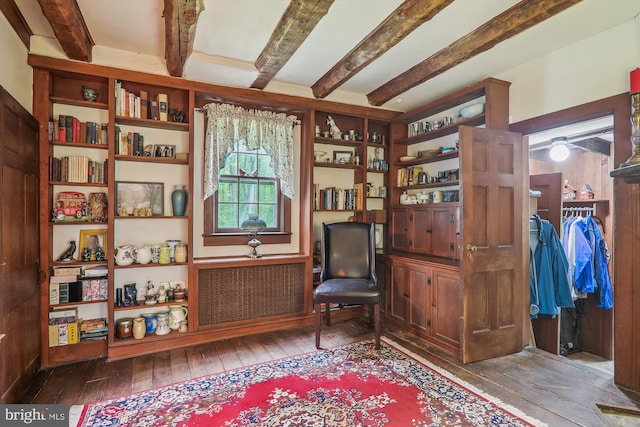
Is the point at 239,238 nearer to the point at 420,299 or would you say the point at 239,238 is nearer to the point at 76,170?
A: the point at 76,170

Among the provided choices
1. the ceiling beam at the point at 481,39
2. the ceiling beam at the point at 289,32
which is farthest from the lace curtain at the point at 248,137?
the ceiling beam at the point at 481,39

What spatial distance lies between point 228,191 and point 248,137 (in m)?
0.63

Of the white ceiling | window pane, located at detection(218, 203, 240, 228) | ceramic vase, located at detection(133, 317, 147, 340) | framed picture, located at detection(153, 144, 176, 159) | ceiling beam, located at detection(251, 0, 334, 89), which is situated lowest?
ceramic vase, located at detection(133, 317, 147, 340)

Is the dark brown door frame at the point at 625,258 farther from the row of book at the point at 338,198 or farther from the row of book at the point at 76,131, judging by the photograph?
the row of book at the point at 76,131

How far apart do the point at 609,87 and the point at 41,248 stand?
4528 millimetres

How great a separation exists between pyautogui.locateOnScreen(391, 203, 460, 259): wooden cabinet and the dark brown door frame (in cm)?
117

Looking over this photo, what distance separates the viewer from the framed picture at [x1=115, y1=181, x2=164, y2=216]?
287cm

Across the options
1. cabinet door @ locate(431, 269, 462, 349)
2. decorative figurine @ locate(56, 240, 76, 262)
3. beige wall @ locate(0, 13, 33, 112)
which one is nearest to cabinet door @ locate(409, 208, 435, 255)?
cabinet door @ locate(431, 269, 462, 349)

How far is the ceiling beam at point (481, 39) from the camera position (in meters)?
1.94

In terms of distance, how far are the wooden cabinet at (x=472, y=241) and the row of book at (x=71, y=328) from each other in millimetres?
2888

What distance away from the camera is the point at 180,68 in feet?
8.86

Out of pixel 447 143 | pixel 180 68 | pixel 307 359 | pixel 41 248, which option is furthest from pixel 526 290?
pixel 41 248

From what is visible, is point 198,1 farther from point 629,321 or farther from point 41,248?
point 629,321

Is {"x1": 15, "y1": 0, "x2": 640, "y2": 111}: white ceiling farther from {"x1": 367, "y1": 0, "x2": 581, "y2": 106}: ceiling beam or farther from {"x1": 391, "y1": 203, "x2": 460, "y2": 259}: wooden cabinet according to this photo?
{"x1": 391, "y1": 203, "x2": 460, "y2": 259}: wooden cabinet
